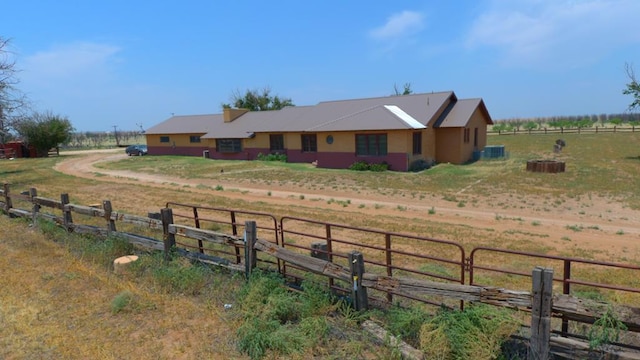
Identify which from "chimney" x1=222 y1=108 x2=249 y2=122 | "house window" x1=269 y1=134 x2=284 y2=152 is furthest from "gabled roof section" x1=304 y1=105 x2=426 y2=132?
"chimney" x1=222 y1=108 x2=249 y2=122

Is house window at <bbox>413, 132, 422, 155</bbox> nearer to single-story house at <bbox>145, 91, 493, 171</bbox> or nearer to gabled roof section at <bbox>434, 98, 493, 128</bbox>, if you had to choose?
single-story house at <bbox>145, 91, 493, 171</bbox>

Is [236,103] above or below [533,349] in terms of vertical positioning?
above

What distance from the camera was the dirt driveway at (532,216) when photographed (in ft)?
34.6

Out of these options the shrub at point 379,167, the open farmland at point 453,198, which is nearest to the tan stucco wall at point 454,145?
the open farmland at point 453,198

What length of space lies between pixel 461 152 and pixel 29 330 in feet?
91.0

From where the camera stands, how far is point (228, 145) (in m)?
39.6

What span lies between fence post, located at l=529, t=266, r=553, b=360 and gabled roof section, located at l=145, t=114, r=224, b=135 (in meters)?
41.4

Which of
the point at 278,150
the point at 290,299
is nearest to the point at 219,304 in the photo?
the point at 290,299

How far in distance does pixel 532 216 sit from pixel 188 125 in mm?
40471

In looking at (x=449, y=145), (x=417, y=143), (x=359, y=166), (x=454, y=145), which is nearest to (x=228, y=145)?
(x=359, y=166)

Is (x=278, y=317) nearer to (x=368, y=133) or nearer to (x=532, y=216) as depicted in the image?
(x=532, y=216)

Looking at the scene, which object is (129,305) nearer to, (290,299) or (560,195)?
(290,299)

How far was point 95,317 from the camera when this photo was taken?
6.10 meters

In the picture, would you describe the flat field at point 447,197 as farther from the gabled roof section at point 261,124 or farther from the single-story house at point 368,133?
the gabled roof section at point 261,124
